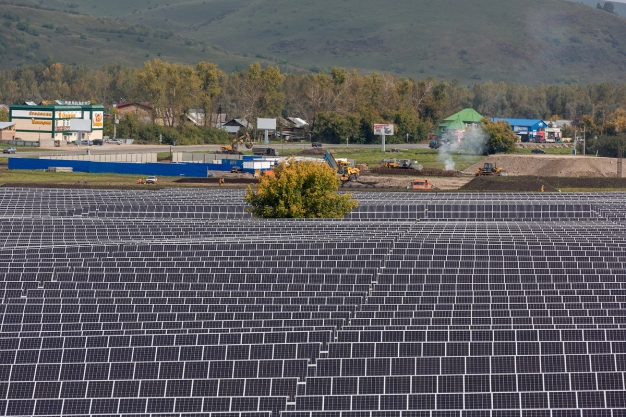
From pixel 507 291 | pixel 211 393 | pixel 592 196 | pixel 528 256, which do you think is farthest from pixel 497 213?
pixel 211 393

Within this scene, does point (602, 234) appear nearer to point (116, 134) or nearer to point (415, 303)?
point (415, 303)

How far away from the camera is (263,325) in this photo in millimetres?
28516

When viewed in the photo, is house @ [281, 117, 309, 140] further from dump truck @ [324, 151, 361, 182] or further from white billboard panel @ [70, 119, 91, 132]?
dump truck @ [324, 151, 361, 182]

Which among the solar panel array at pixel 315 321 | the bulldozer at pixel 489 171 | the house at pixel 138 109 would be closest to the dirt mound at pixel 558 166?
the bulldozer at pixel 489 171

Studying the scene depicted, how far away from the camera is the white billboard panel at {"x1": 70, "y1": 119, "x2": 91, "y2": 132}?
5123 inches

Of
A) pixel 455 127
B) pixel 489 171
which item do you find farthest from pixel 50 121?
pixel 489 171

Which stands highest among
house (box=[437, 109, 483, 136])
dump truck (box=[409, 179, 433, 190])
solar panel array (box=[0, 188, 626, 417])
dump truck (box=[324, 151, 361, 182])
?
house (box=[437, 109, 483, 136])

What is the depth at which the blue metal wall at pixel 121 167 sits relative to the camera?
96.9 metres

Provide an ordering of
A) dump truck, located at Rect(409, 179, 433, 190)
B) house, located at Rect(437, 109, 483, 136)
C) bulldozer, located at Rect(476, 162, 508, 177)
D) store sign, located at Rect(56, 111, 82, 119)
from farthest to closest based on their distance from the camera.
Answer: house, located at Rect(437, 109, 483, 136)
store sign, located at Rect(56, 111, 82, 119)
bulldozer, located at Rect(476, 162, 508, 177)
dump truck, located at Rect(409, 179, 433, 190)

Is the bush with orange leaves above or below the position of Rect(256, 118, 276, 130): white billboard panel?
below

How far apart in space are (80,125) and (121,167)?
3590 cm

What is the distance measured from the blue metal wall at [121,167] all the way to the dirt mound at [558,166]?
28881 mm

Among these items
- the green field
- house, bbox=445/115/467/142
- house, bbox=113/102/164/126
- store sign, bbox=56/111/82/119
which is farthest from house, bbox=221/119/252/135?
the green field

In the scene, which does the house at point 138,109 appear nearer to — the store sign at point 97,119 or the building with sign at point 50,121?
the store sign at point 97,119
